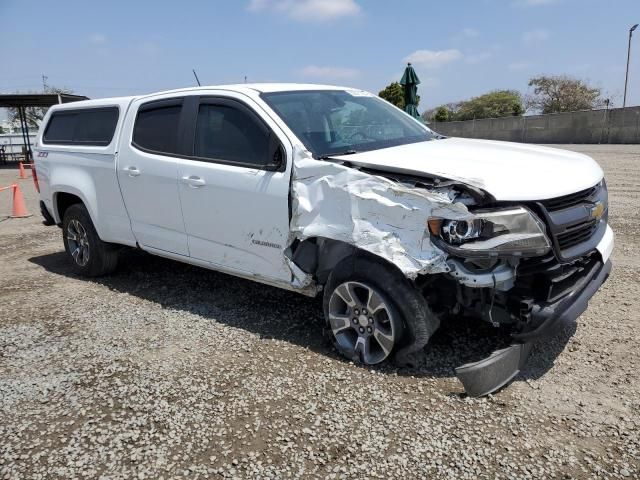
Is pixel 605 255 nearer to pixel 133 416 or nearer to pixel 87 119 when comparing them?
pixel 133 416

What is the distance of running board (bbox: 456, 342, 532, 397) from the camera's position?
2922mm

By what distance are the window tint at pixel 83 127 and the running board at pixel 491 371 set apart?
13.3 ft

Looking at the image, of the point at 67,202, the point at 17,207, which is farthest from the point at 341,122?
the point at 17,207

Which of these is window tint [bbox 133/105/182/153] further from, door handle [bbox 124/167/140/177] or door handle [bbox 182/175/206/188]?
door handle [bbox 182/175/206/188]

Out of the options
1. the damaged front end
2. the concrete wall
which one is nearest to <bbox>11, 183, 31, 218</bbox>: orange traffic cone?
the damaged front end

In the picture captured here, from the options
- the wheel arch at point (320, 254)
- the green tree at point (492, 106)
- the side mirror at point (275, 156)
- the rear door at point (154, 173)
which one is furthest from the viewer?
the green tree at point (492, 106)

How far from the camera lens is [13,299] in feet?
17.2

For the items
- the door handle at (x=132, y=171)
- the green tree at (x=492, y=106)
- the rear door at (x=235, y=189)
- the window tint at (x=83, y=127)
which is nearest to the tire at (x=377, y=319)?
the rear door at (x=235, y=189)

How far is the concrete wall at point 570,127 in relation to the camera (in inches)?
945

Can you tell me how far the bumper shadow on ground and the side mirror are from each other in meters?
1.31

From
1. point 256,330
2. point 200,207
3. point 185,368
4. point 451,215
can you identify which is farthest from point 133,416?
point 451,215

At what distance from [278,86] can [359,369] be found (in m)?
2.47

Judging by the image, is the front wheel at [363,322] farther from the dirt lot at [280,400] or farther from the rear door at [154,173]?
the rear door at [154,173]

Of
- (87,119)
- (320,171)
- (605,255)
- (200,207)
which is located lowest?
(605,255)
